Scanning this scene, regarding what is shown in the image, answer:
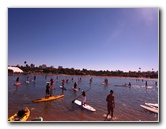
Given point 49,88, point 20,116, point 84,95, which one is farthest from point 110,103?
point 20,116

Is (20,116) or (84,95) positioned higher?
(84,95)

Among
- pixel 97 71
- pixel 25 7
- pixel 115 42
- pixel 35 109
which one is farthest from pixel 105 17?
pixel 35 109

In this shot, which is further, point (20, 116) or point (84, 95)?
point (84, 95)

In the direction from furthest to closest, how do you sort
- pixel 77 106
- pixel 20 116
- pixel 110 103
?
1. pixel 77 106
2. pixel 110 103
3. pixel 20 116

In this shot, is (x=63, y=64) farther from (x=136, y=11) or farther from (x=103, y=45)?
(x=136, y=11)

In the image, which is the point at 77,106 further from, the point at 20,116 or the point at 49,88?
the point at 20,116

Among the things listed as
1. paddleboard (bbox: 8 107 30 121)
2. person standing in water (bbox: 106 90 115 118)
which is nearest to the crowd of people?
person standing in water (bbox: 106 90 115 118)

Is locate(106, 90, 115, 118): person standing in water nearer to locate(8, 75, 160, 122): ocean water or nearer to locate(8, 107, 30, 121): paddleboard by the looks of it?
locate(8, 75, 160, 122): ocean water

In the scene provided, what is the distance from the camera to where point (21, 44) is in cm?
552

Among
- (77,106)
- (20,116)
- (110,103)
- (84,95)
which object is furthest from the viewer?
(84,95)

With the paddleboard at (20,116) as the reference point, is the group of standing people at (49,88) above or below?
above

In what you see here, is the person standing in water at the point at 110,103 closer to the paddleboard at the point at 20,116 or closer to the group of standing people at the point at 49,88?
the group of standing people at the point at 49,88

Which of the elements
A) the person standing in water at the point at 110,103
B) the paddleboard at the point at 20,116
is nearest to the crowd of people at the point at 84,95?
the person standing in water at the point at 110,103

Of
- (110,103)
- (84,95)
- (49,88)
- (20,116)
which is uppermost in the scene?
(49,88)
